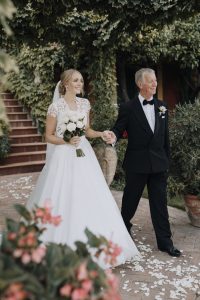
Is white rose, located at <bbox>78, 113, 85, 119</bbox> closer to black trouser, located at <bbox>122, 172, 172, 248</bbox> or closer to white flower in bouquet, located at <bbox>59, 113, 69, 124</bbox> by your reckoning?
white flower in bouquet, located at <bbox>59, 113, 69, 124</bbox>

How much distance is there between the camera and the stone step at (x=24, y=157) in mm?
10529

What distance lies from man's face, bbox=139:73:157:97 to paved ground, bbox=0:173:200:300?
1.76 metres

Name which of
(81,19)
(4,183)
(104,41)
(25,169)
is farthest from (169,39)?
(4,183)

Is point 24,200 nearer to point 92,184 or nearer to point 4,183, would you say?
point 4,183

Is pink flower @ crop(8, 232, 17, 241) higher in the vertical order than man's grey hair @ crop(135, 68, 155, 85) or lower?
lower

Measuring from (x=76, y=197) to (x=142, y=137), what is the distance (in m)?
0.97

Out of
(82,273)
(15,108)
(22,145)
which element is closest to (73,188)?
(82,273)

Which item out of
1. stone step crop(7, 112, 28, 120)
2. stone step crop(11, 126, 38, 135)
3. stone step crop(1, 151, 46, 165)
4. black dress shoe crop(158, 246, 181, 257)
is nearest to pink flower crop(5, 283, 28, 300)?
black dress shoe crop(158, 246, 181, 257)

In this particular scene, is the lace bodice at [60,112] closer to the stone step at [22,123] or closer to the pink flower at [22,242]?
the pink flower at [22,242]

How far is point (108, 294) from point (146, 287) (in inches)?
89.5

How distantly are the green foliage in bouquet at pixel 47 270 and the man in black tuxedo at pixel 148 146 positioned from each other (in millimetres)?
2657

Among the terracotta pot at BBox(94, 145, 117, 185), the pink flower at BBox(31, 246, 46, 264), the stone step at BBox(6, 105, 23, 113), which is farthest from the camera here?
the stone step at BBox(6, 105, 23, 113)

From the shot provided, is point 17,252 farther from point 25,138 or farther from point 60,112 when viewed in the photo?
point 25,138

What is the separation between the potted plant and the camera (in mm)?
5207
